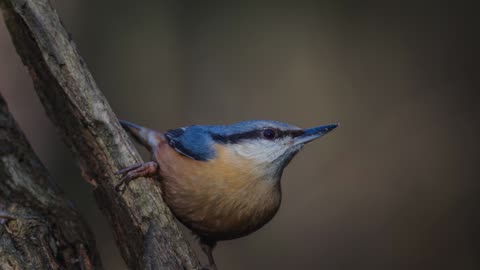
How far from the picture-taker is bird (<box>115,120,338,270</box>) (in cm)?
280

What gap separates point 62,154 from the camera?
19.8 feet

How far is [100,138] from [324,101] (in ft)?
12.6

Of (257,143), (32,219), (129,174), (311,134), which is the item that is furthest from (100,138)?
(311,134)

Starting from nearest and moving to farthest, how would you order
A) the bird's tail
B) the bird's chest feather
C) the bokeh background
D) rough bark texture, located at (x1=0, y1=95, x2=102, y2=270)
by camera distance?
rough bark texture, located at (x1=0, y1=95, x2=102, y2=270) < the bird's chest feather < the bird's tail < the bokeh background

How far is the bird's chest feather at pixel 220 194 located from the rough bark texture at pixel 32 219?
1.60ft

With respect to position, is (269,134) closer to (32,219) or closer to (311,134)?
(311,134)

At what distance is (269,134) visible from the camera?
2.97 meters

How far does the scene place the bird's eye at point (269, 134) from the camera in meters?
2.96

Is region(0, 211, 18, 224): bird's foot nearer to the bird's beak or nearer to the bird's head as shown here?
the bird's head

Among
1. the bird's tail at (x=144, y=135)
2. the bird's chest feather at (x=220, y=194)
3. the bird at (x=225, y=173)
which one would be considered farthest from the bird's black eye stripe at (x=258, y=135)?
the bird's tail at (x=144, y=135)

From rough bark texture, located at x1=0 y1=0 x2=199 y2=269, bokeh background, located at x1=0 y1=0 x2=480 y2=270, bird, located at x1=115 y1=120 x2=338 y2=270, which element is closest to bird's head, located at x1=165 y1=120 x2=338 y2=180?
bird, located at x1=115 y1=120 x2=338 y2=270

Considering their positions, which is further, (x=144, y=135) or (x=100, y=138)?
(x=144, y=135)

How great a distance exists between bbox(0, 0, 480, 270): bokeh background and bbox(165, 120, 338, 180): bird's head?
284cm

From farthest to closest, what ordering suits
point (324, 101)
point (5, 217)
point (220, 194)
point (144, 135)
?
point (324, 101), point (144, 135), point (220, 194), point (5, 217)
